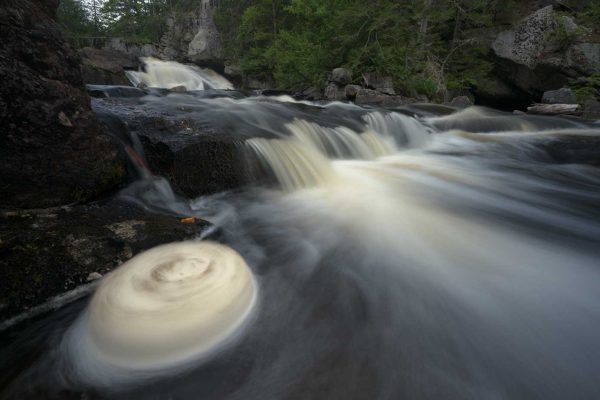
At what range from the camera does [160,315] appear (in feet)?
4.60

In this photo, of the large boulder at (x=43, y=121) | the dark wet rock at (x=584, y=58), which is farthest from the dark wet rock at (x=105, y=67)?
the dark wet rock at (x=584, y=58)

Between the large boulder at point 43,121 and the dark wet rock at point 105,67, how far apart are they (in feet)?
35.6

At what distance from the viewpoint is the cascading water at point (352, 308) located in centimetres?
126

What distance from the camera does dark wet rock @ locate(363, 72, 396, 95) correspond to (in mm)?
11742

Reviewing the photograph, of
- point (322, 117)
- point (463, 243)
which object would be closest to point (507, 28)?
point (322, 117)

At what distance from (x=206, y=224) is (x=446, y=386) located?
1.95 m

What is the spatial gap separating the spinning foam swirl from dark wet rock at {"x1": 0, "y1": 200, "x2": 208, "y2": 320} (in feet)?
0.59

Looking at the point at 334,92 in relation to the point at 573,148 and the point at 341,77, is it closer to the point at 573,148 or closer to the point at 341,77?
the point at 341,77

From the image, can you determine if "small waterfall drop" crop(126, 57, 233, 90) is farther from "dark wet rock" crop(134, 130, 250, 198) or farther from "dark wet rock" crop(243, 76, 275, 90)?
"dark wet rock" crop(134, 130, 250, 198)

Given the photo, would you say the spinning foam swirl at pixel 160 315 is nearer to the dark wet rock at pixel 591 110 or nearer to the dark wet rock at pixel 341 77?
the dark wet rock at pixel 341 77

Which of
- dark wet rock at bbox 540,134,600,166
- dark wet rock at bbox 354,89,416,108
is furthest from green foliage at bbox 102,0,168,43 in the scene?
dark wet rock at bbox 540,134,600,166

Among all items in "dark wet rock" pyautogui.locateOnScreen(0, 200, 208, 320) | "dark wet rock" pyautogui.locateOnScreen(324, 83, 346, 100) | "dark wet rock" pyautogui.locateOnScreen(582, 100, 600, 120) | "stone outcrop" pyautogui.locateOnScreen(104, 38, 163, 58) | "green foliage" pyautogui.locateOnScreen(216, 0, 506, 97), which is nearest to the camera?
"dark wet rock" pyautogui.locateOnScreen(0, 200, 208, 320)

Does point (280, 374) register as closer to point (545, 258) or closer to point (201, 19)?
point (545, 258)

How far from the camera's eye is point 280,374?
130 cm
